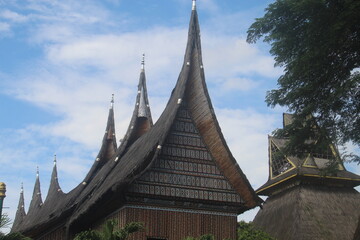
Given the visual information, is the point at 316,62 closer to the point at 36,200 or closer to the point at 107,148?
the point at 107,148

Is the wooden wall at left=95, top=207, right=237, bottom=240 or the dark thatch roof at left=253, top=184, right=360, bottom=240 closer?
the wooden wall at left=95, top=207, right=237, bottom=240

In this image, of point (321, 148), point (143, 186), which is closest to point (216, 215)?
point (143, 186)

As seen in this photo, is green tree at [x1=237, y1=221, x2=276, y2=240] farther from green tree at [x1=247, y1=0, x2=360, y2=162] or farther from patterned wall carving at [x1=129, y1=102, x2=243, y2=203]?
green tree at [x1=247, y1=0, x2=360, y2=162]

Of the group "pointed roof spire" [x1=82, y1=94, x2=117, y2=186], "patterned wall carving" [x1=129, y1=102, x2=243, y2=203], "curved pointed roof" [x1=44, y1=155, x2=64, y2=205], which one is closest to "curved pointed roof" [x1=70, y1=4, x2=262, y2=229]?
"patterned wall carving" [x1=129, y1=102, x2=243, y2=203]

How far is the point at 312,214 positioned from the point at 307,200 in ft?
Answer: 2.96

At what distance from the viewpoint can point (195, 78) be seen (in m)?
16.7

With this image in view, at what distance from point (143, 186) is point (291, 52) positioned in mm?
5149

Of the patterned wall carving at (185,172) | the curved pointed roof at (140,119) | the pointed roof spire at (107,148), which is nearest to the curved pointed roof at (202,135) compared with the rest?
the patterned wall carving at (185,172)

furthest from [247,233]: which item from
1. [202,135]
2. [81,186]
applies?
[202,135]

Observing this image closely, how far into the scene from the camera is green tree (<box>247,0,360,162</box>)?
13.5m

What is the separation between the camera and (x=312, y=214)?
90.0 feet

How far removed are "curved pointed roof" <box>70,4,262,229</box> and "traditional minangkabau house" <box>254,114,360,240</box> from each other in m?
10.6

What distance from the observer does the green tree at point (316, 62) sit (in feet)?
44.3

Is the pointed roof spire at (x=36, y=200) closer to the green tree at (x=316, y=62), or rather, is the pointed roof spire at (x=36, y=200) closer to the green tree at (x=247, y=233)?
the green tree at (x=247, y=233)
